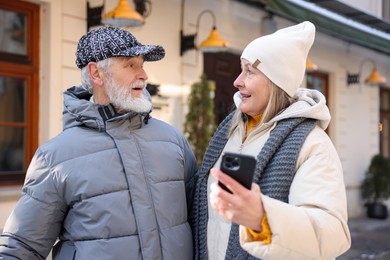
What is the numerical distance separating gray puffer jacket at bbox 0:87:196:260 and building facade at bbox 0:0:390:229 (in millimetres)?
2985

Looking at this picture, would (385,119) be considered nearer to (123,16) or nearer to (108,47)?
(123,16)

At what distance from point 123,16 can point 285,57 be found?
332 centimetres

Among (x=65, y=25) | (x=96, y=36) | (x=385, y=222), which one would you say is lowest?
(x=385, y=222)

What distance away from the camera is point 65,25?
4.93 meters

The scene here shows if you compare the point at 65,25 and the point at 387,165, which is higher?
the point at 65,25

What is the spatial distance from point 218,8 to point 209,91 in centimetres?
135

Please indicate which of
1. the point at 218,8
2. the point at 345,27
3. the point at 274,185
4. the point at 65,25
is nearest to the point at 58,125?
the point at 65,25

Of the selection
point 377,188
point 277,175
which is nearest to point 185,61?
point 277,175

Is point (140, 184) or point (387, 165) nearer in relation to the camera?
point (140, 184)

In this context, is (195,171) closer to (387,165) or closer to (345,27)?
(345,27)

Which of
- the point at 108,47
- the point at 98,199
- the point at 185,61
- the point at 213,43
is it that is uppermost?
the point at 213,43

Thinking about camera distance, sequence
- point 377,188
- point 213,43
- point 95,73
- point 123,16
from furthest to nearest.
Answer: point 377,188 → point 213,43 → point 123,16 → point 95,73

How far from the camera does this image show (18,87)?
15.7 ft

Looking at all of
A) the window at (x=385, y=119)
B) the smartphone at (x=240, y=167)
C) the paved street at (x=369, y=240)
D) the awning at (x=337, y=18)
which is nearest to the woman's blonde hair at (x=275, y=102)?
the smartphone at (x=240, y=167)
